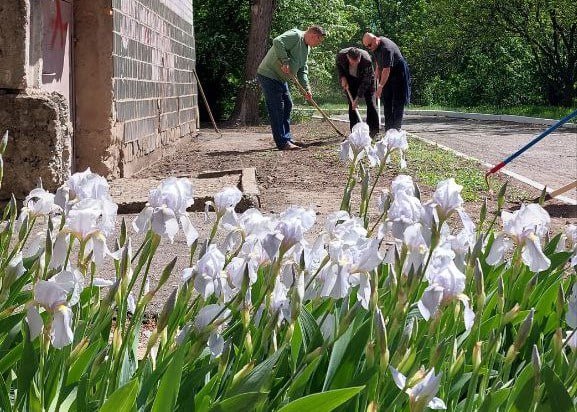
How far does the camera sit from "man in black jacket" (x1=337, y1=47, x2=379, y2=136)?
12.3 m

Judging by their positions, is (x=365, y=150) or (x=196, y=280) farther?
(x=365, y=150)

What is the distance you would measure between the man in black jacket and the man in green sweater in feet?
3.85

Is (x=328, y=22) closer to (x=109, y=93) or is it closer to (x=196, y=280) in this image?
(x=109, y=93)

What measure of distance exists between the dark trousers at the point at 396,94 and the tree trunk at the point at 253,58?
6668 millimetres

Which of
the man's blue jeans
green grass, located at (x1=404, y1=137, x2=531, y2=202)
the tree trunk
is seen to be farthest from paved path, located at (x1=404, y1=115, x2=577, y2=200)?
the tree trunk

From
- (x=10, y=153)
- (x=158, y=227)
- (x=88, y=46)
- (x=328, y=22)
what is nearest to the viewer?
(x=158, y=227)

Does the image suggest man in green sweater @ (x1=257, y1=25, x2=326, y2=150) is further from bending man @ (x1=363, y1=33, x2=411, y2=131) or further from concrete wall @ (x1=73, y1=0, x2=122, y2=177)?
concrete wall @ (x1=73, y1=0, x2=122, y2=177)

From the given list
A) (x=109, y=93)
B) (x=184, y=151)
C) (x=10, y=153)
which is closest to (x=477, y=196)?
(x=109, y=93)

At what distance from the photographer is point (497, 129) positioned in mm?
18797

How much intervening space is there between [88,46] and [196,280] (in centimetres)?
583

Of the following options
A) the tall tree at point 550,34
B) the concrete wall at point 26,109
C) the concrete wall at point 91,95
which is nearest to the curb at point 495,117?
the tall tree at point 550,34

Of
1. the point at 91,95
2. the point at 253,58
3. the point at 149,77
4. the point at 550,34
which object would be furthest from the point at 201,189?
the point at 550,34

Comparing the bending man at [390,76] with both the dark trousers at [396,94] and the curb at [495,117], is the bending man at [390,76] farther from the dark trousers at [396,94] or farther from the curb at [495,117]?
the curb at [495,117]

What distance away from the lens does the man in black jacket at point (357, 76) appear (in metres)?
12.3
